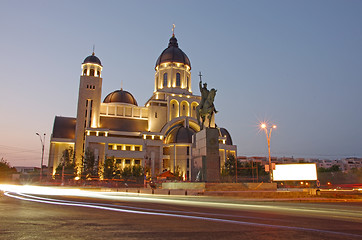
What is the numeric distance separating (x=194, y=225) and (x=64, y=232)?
2426 mm

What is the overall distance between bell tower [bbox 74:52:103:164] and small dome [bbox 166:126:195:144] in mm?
16852

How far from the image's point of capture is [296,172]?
2467cm

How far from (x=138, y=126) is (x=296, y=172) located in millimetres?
49974

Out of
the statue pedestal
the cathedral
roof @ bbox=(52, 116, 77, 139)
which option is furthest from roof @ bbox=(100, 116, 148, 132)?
the statue pedestal

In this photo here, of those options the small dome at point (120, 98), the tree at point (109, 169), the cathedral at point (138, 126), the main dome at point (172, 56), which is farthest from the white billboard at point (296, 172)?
the small dome at point (120, 98)

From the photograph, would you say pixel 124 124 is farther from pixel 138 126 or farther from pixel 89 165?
pixel 89 165

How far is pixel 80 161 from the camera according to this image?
61.4 m

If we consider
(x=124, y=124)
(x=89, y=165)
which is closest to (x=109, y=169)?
(x=89, y=165)

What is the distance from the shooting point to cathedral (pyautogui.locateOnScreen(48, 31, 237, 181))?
204 feet

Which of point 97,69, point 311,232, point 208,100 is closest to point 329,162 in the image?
point 97,69

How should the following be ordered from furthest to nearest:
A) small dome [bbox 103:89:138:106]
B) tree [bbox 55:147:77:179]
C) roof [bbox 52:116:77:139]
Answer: small dome [bbox 103:89:138:106] → roof [bbox 52:116:77:139] → tree [bbox 55:147:77:179]

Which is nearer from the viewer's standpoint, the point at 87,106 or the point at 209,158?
the point at 209,158

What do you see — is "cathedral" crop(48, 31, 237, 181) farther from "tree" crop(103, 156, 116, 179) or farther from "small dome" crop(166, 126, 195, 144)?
"tree" crop(103, 156, 116, 179)

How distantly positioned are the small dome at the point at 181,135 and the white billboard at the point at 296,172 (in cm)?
3708
